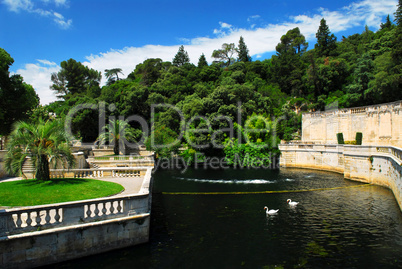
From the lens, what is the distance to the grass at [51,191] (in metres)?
10.9

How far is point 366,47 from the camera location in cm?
5759

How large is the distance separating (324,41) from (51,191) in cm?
7741

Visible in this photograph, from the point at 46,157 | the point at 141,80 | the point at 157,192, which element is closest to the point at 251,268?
the point at 46,157

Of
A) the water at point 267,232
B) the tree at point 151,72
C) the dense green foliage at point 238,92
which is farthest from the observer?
the tree at point 151,72

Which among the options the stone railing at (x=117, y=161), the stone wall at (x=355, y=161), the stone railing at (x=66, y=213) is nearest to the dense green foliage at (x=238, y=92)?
the stone wall at (x=355, y=161)

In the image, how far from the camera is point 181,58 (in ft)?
317

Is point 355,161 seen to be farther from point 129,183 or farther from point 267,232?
point 129,183

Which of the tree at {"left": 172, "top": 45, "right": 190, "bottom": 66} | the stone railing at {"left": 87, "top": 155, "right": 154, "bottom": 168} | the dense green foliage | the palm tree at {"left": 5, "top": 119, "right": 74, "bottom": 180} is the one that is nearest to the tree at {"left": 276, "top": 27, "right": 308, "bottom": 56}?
the dense green foliage

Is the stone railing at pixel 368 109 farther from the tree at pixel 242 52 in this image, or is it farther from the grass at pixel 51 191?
the tree at pixel 242 52

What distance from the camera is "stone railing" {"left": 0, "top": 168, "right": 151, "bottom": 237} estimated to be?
342 inches

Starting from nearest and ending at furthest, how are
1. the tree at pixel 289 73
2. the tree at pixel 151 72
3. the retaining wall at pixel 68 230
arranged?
the retaining wall at pixel 68 230 < the tree at pixel 289 73 < the tree at pixel 151 72

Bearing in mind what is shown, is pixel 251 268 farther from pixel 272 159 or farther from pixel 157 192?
pixel 272 159

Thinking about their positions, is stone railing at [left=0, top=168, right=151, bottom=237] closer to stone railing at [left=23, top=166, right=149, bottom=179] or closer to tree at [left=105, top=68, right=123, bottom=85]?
stone railing at [left=23, top=166, right=149, bottom=179]

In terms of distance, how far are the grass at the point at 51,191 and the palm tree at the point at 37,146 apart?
2.55 feet
